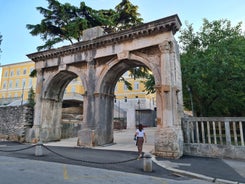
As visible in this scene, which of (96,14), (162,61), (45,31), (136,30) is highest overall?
(96,14)

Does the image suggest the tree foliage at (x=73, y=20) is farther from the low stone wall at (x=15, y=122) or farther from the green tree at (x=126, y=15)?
the low stone wall at (x=15, y=122)

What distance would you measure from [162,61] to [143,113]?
22.9m

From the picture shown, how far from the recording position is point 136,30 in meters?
11.1

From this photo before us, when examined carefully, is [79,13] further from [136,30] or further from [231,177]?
[231,177]

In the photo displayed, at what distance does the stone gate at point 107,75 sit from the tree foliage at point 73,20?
4.92 m

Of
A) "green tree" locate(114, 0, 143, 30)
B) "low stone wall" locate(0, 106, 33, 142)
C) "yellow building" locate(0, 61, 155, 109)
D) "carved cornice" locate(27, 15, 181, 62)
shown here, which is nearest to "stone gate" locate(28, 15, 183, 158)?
"carved cornice" locate(27, 15, 181, 62)

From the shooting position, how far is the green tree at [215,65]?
37.8ft

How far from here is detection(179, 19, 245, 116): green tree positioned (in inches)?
453

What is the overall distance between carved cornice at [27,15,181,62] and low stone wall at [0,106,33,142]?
4744mm

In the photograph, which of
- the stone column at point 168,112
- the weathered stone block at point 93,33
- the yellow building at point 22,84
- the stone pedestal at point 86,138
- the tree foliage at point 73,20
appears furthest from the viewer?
the yellow building at point 22,84

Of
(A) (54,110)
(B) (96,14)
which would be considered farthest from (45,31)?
(A) (54,110)

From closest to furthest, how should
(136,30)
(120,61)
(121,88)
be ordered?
(136,30)
(120,61)
(121,88)

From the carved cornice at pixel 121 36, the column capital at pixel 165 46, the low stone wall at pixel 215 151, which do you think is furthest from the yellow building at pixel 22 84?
the low stone wall at pixel 215 151

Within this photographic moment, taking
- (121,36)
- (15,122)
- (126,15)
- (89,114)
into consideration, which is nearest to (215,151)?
(89,114)
